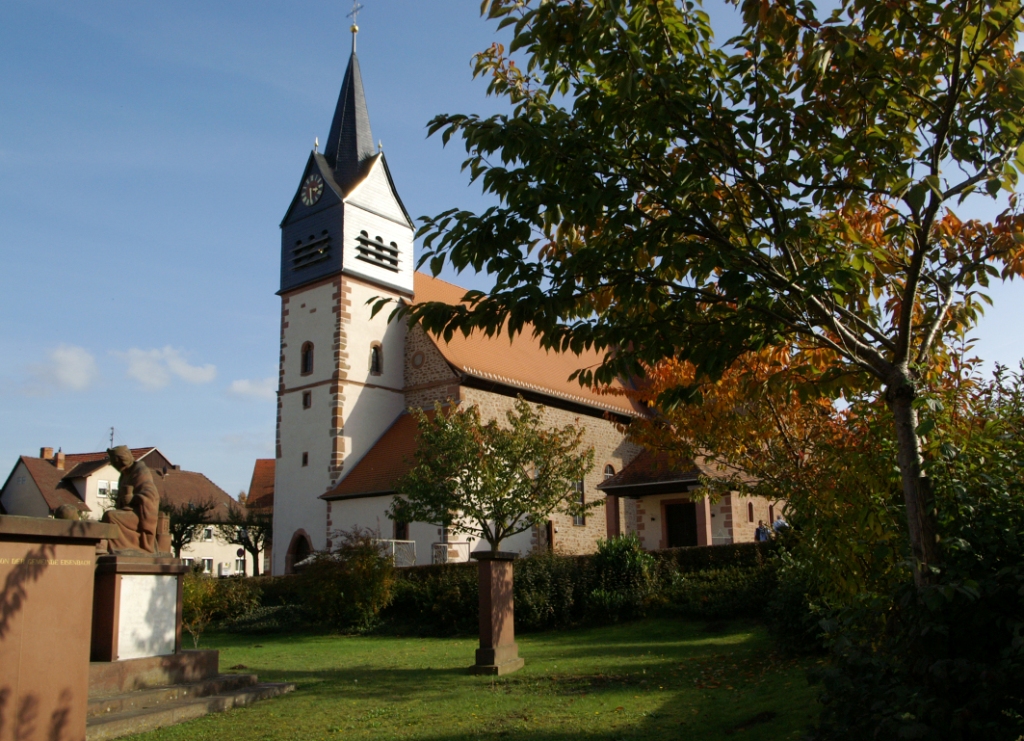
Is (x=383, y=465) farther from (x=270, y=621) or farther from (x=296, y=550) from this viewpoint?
(x=270, y=621)

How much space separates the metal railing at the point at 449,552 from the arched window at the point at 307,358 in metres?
8.69

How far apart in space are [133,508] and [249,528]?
3571cm

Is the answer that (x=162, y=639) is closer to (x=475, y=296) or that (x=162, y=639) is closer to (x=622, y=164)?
(x=475, y=296)

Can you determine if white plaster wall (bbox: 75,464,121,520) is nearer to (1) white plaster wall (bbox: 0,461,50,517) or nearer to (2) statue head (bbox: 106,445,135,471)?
(1) white plaster wall (bbox: 0,461,50,517)

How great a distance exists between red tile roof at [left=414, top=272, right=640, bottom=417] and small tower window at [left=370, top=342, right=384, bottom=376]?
Answer: 7.61 ft

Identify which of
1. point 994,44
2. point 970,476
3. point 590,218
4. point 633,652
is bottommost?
point 633,652

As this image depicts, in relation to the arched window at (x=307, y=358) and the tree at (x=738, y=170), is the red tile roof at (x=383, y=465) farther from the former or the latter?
the tree at (x=738, y=170)

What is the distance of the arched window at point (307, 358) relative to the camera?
31.5 meters

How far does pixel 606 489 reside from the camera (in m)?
29.8

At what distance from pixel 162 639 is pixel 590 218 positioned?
7.58 metres

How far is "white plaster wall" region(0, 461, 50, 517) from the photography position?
49.9 m

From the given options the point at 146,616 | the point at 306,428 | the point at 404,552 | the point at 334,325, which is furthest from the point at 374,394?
the point at 146,616

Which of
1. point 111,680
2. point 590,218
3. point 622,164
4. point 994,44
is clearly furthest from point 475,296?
point 111,680

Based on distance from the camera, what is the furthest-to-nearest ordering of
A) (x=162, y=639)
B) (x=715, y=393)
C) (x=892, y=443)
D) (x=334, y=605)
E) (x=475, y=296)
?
(x=334, y=605) → (x=715, y=393) → (x=162, y=639) → (x=892, y=443) → (x=475, y=296)
